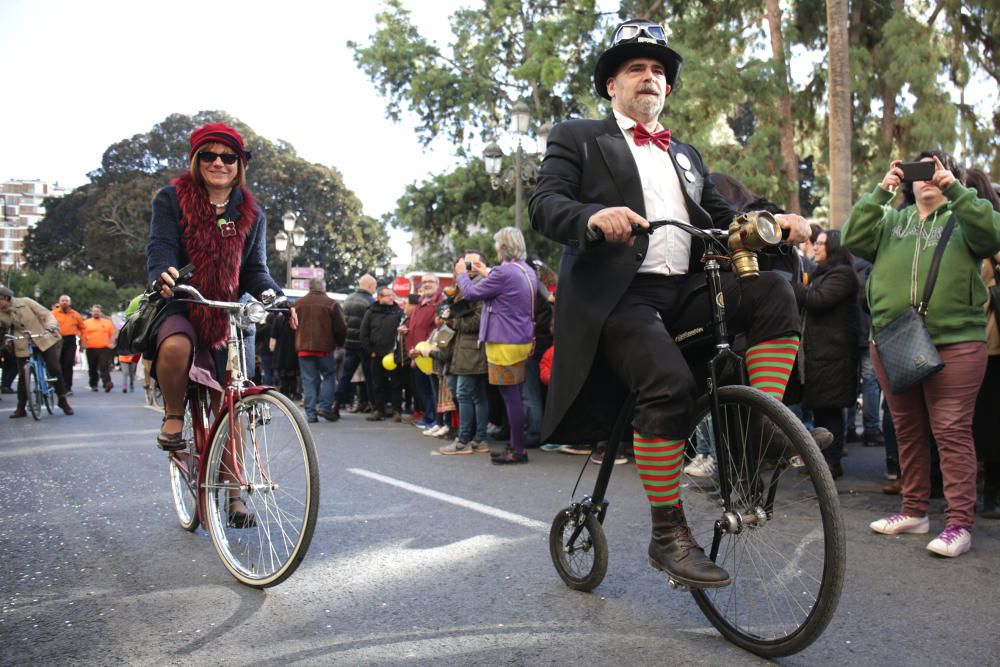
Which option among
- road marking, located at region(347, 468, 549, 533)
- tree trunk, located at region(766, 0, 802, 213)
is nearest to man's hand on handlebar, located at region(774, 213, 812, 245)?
road marking, located at region(347, 468, 549, 533)

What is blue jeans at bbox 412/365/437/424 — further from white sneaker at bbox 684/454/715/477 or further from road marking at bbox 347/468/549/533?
white sneaker at bbox 684/454/715/477

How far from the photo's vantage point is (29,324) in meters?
12.7

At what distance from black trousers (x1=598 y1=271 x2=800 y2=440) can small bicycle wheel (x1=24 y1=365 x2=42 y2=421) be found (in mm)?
11775

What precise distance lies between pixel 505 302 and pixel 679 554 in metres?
5.64

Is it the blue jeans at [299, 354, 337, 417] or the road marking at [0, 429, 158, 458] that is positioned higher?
the blue jeans at [299, 354, 337, 417]

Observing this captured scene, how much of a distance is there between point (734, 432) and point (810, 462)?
1.15ft

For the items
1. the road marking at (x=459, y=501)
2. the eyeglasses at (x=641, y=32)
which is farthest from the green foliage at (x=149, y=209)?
the eyeglasses at (x=641, y=32)

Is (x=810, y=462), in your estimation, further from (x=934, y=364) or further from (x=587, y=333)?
(x=934, y=364)

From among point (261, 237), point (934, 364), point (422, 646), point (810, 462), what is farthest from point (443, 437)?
point (810, 462)

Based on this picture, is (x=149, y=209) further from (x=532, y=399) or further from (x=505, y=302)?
(x=505, y=302)

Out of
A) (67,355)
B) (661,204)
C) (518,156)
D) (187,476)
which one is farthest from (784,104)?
(187,476)

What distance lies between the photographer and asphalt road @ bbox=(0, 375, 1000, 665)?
3008 millimetres

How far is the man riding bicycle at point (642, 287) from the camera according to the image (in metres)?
2.91

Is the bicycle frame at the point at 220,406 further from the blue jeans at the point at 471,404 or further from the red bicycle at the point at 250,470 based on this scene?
the blue jeans at the point at 471,404
